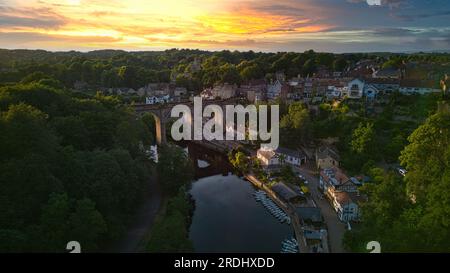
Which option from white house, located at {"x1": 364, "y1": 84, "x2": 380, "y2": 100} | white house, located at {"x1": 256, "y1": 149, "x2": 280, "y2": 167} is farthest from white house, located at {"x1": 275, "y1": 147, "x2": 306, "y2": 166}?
white house, located at {"x1": 364, "y1": 84, "x2": 380, "y2": 100}

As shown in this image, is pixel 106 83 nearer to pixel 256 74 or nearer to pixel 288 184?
pixel 256 74

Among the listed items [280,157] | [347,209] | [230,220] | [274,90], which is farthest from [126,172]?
[274,90]

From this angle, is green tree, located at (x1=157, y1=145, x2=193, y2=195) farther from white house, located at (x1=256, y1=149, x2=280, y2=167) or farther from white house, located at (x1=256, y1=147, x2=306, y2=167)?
white house, located at (x1=256, y1=147, x2=306, y2=167)

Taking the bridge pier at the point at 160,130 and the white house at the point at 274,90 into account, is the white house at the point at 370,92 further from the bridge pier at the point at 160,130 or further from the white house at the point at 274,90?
the bridge pier at the point at 160,130

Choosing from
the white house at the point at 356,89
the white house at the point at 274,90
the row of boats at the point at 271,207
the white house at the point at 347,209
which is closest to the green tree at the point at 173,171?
the row of boats at the point at 271,207

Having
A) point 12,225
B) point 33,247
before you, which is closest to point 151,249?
point 33,247

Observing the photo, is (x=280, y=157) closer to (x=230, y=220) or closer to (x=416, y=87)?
(x=230, y=220)
